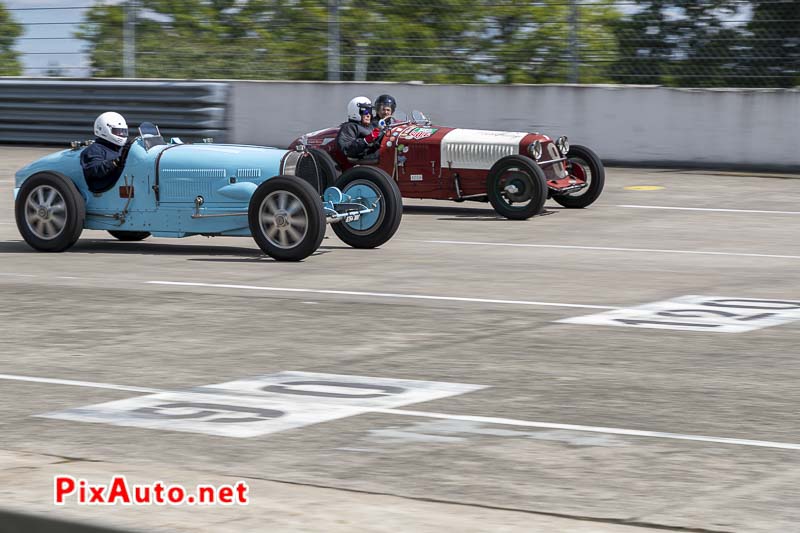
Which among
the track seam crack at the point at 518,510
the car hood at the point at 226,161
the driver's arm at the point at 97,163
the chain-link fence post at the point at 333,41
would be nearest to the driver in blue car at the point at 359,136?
the car hood at the point at 226,161

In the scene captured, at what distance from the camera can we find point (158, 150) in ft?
45.4

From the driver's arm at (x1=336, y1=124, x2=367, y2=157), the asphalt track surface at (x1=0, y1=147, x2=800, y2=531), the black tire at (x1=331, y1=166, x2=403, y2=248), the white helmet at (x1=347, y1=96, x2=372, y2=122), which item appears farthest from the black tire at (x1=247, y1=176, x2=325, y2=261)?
the white helmet at (x1=347, y1=96, x2=372, y2=122)

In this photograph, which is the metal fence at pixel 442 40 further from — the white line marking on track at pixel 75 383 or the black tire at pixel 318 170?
the white line marking on track at pixel 75 383

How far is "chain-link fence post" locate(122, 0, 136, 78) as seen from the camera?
26.5 metres

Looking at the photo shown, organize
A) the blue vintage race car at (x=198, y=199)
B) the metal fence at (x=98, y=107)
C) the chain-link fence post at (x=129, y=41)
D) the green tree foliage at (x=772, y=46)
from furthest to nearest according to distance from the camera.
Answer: the chain-link fence post at (x=129, y=41), the metal fence at (x=98, y=107), the green tree foliage at (x=772, y=46), the blue vintage race car at (x=198, y=199)

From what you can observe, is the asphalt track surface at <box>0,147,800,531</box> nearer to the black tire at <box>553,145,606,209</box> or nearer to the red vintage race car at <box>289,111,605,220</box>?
the red vintage race car at <box>289,111,605,220</box>

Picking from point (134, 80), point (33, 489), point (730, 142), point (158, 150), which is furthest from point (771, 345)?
point (134, 80)

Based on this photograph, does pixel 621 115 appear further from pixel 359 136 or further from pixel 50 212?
pixel 50 212

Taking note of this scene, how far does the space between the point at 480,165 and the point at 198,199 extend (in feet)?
13.7

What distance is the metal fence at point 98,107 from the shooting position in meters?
25.7

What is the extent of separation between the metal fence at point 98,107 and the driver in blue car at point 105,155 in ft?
37.9

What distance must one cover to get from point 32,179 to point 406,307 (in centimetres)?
496

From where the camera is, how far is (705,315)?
32.9ft

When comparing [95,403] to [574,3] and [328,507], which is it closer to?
[328,507]
